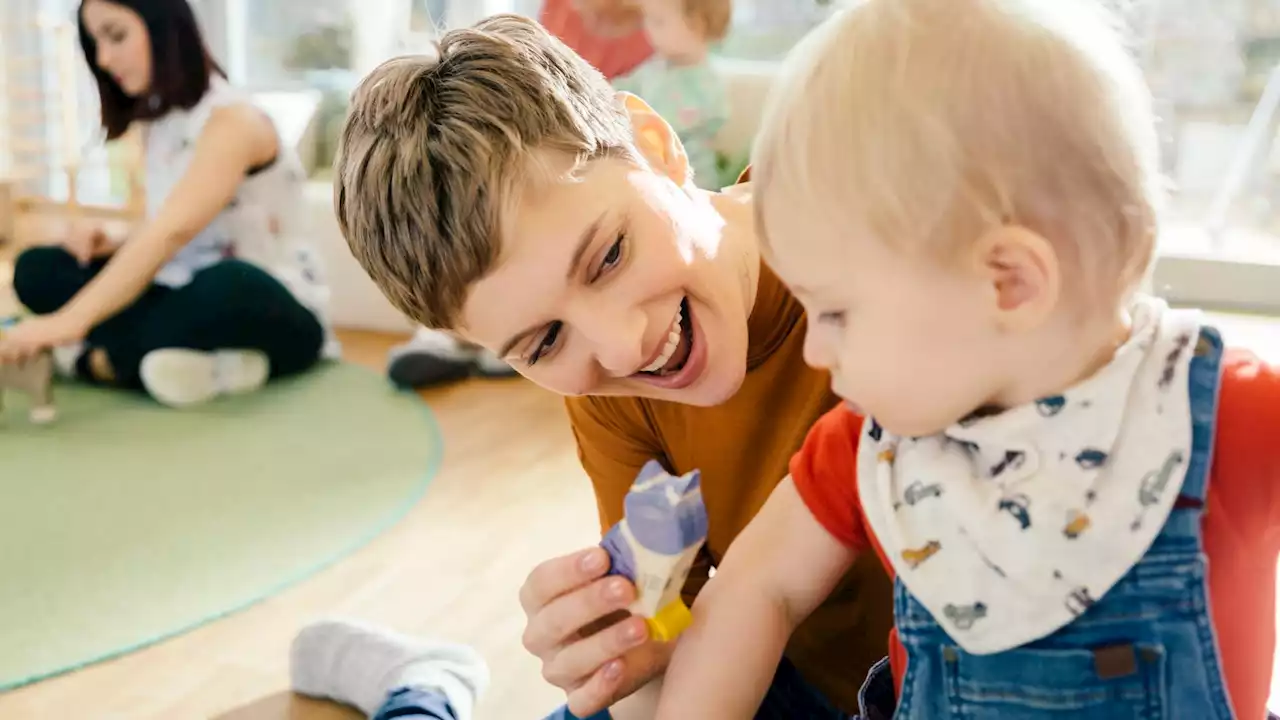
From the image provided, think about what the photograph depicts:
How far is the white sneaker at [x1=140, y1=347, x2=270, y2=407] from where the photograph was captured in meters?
2.25

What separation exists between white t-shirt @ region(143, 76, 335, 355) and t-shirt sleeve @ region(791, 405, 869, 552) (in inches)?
76.7

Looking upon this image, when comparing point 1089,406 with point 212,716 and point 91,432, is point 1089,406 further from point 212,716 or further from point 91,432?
point 91,432

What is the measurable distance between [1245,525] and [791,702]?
43 centimetres

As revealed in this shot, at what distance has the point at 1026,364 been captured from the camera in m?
0.61

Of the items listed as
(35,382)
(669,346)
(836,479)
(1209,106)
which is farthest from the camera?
(1209,106)

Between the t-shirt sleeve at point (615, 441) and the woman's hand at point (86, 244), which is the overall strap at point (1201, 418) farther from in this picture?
the woman's hand at point (86, 244)

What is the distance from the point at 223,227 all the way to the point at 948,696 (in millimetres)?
2134

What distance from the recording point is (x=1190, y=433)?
1.97ft

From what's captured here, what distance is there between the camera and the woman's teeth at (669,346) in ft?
2.72

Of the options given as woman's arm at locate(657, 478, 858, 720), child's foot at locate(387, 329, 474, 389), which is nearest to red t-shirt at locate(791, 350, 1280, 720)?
woman's arm at locate(657, 478, 858, 720)

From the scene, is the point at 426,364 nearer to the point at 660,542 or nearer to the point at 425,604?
the point at 425,604

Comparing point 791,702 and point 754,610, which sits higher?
point 754,610

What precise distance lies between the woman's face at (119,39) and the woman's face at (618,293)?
1768mm

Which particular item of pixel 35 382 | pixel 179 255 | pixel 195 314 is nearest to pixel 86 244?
pixel 179 255
